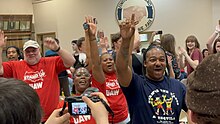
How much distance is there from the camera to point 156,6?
7488 millimetres

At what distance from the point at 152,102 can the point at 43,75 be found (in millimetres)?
1391

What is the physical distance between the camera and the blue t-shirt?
1.99m

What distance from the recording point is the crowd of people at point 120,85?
76 cm

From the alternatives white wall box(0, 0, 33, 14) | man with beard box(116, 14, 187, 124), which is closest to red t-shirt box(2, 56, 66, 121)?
man with beard box(116, 14, 187, 124)

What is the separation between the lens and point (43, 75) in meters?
3.06

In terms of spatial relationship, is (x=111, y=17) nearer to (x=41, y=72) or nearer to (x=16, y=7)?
(x=16, y=7)

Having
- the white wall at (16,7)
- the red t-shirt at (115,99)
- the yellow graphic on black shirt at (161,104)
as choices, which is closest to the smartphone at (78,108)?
the yellow graphic on black shirt at (161,104)

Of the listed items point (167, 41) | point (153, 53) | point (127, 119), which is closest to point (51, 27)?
point (167, 41)

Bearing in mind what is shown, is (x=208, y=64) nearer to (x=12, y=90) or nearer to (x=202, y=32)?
(x=12, y=90)

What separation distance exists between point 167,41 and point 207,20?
11.9 ft

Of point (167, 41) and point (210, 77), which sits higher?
point (167, 41)

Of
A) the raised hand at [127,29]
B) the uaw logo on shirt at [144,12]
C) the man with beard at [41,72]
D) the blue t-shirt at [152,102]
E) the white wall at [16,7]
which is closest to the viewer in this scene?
the raised hand at [127,29]

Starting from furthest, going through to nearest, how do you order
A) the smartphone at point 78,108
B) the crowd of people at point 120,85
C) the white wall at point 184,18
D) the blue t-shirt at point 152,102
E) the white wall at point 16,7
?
the white wall at point 16,7
the white wall at point 184,18
the blue t-shirt at point 152,102
the smartphone at point 78,108
the crowd of people at point 120,85

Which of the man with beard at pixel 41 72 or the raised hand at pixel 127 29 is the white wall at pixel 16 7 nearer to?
the man with beard at pixel 41 72
